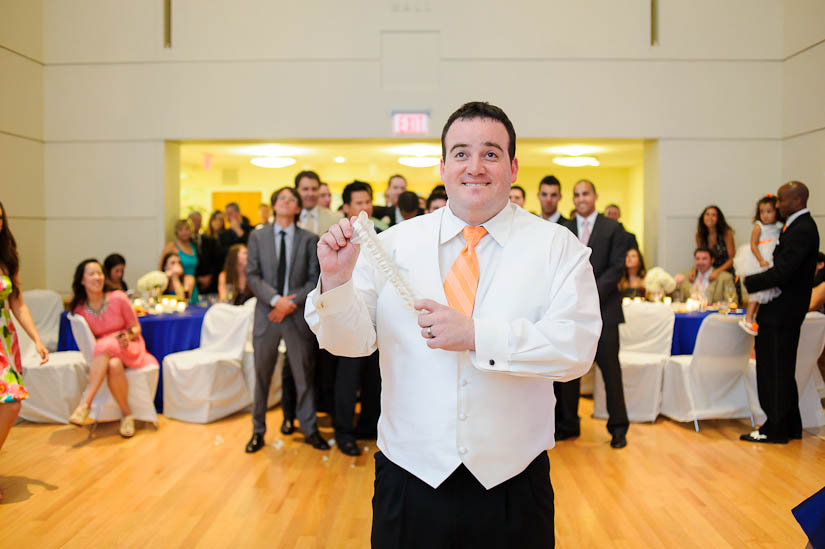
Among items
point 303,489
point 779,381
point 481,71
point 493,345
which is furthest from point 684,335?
point 493,345

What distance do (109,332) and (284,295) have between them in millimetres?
1461

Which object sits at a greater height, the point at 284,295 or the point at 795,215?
the point at 795,215

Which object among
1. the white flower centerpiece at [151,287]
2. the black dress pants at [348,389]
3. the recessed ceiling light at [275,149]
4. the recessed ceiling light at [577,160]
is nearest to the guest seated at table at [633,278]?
the black dress pants at [348,389]

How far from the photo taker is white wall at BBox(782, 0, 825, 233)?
678 cm

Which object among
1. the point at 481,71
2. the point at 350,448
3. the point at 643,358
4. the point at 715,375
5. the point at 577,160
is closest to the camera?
the point at 350,448

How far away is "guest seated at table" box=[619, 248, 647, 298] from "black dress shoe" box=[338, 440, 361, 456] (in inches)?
125

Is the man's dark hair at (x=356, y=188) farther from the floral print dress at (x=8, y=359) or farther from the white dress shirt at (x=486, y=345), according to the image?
the white dress shirt at (x=486, y=345)

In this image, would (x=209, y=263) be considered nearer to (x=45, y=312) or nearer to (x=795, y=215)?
(x=45, y=312)

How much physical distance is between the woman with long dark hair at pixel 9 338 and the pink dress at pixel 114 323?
967mm

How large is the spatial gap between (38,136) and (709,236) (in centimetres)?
780

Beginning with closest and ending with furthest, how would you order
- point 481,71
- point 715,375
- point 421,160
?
1. point 715,375
2. point 481,71
3. point 421,160

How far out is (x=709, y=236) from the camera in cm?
730

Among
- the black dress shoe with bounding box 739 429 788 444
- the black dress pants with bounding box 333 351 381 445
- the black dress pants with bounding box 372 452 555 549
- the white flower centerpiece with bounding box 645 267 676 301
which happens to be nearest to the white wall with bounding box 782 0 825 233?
the white flower centerpiece with bounding box 645 267 676 301

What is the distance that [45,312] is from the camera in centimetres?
620
